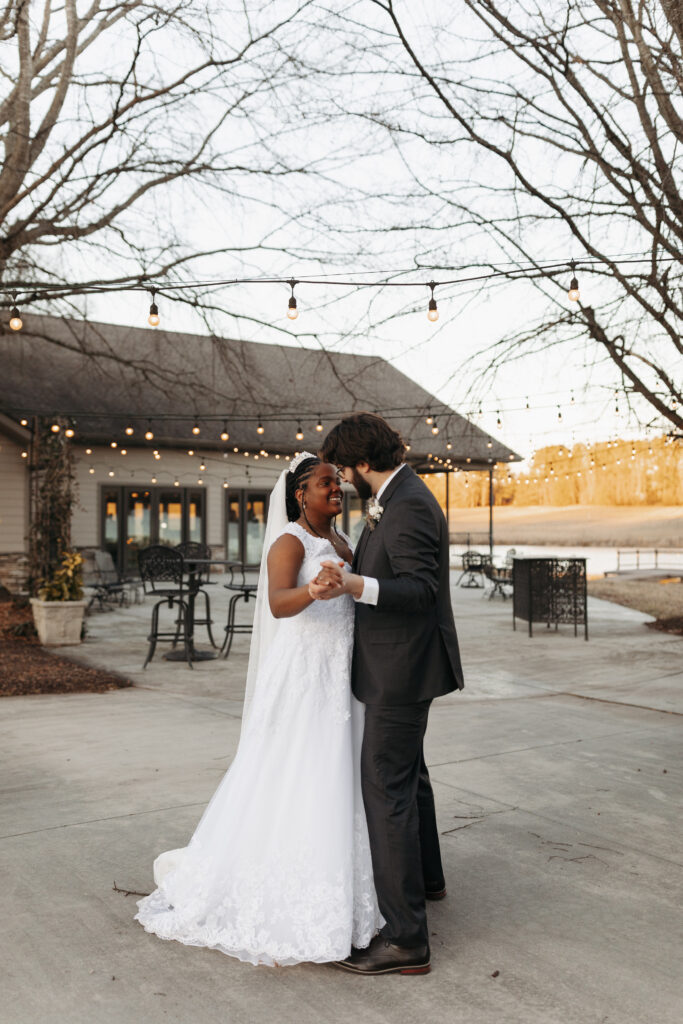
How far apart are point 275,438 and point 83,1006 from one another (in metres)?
21.4

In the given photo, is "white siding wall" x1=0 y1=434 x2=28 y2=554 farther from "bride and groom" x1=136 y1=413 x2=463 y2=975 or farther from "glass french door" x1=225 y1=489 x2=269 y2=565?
"bride and groom" x1=136 y1=413 x2=463 y2=975

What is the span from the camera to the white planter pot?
10672mm

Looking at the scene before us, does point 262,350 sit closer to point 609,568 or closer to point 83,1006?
point 609,568

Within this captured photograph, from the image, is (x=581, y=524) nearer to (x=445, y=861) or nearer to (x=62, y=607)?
(x=62, y=607)

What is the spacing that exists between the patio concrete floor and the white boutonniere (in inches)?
60.9

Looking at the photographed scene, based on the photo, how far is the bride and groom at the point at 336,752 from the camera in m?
2.93

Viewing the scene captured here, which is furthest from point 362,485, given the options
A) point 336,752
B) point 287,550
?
point 336,752

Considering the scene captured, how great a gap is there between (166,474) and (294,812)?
65.9 feet

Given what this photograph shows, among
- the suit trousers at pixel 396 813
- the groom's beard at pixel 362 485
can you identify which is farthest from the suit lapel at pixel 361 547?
the suit trousers at pixel 396 813

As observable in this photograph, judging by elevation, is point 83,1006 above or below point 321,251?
below

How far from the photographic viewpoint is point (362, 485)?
3211mm

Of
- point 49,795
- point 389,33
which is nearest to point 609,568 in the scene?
point 389,33

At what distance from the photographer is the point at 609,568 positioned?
31.0 metres

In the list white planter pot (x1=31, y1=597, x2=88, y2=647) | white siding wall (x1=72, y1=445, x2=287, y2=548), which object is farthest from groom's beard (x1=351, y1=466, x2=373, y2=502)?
white siding wall (x1=72, y1=445, x2=287, y2=548)
